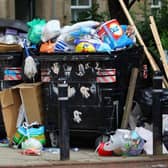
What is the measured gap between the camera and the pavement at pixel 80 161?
25.1 ft

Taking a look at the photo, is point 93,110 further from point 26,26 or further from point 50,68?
point 26,26

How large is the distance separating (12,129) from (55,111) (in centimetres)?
84

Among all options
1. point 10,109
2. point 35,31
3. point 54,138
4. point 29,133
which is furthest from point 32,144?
point 35,31

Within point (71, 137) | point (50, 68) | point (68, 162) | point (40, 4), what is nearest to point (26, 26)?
point (50, 68)

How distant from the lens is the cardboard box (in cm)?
896

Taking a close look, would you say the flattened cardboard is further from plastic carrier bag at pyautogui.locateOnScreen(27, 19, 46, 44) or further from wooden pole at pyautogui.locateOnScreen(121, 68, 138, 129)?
wooden pole at pyautogui.locateOnScreen(121, 68, 138, 129)

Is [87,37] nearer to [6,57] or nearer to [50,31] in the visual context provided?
[50,31]

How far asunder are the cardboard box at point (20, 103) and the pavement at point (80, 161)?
801 millimetres

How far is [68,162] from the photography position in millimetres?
7730

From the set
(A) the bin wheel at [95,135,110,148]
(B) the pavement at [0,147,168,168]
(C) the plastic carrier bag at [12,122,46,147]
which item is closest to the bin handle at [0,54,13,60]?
(C) the plastic carrier bag at [12,122,46,147]

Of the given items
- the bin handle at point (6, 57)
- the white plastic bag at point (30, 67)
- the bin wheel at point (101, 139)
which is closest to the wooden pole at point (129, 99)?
the bin wheel at point (101, 139)

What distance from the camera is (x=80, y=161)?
25.7 ft

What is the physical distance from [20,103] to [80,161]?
1.89 meters

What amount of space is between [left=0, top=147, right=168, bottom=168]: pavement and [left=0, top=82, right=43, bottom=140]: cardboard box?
0.80 m
